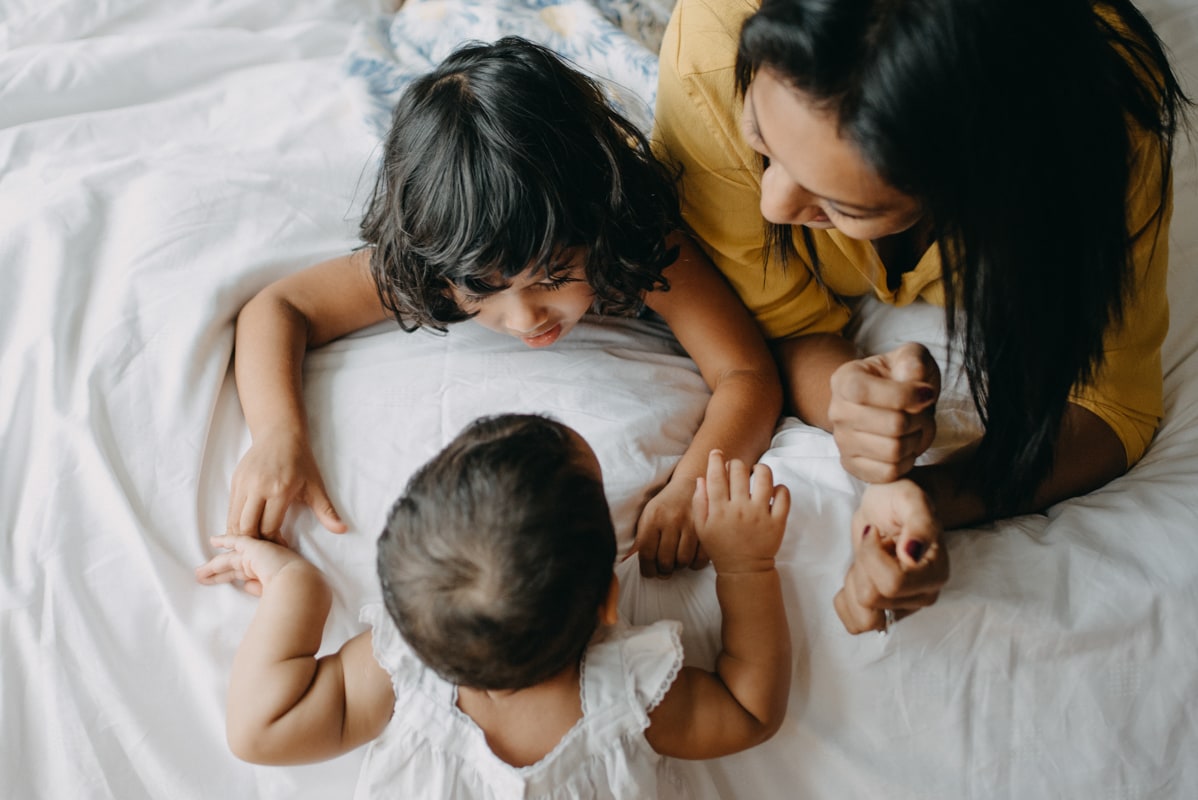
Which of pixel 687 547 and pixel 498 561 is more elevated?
pixel 498 561

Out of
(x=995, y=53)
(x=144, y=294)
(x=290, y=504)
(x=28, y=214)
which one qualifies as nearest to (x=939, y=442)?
(x=995, y=53)

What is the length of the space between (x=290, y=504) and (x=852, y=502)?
49 centimetres

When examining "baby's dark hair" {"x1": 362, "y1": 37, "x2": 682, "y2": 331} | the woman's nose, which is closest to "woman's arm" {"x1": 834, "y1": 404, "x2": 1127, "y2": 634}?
the woman's nose

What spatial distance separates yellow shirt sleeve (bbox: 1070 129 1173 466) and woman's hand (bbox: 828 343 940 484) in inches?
7.8

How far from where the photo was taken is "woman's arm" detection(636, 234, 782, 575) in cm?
92

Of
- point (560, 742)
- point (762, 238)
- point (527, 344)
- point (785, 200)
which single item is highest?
point (785, 200)

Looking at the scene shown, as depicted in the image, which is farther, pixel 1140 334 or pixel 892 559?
pixel 1140 334

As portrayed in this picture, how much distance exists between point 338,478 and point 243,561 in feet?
0.37

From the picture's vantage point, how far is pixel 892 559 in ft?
2.32

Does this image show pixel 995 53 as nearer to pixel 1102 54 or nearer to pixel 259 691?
pixel 1102 54

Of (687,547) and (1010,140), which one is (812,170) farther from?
(687,547)

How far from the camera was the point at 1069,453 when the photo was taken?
2.87 ft

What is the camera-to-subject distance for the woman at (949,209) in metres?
0.61

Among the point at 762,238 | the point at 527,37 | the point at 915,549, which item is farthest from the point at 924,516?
the point at 527,37
